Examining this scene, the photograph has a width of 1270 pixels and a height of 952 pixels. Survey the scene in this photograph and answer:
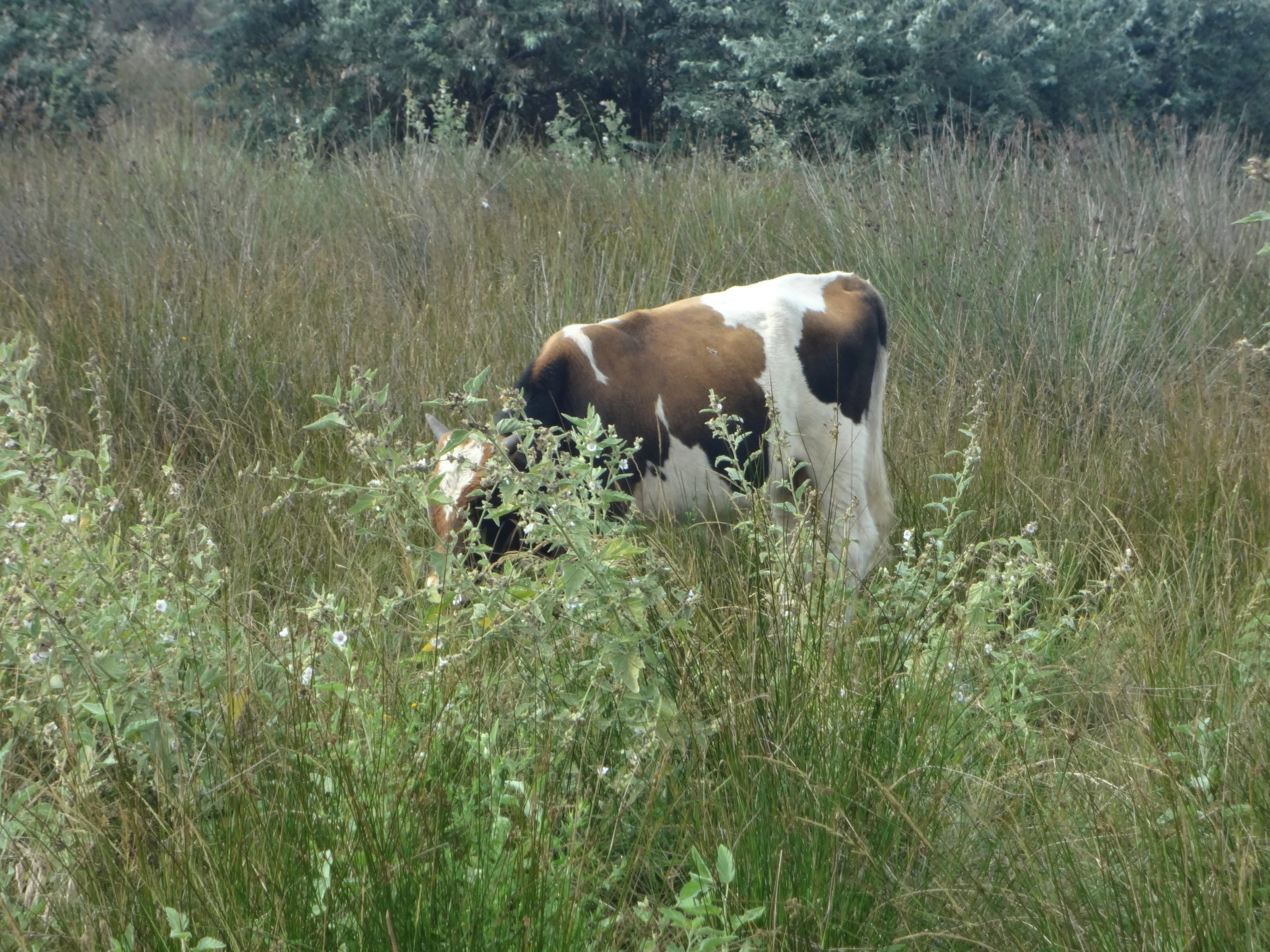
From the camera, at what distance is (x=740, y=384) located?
4.16m

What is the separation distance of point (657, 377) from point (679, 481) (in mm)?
388

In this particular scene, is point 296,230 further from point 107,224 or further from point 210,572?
point 210,572

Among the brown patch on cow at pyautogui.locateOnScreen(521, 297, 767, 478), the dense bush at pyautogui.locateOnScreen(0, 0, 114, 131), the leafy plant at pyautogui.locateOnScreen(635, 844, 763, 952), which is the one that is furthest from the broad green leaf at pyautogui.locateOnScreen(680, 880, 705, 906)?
the dense bush at pyautogui.locateOnScreen(0, 0, 114, 131)

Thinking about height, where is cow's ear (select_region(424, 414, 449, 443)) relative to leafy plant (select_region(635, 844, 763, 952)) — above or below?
above

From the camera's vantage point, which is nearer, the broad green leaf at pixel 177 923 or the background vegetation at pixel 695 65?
the broad green leaf at pixel 177 923

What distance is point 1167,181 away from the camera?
Result: 24.0ft

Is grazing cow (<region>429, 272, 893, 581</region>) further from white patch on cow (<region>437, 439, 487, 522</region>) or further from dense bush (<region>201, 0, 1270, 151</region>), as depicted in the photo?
dense bush (<region>201, 0, 1270, 151</region>)

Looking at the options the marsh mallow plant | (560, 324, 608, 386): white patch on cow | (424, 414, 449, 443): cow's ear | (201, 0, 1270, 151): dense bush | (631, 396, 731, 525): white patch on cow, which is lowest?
(631, 396, 731, 525): white patch on cow

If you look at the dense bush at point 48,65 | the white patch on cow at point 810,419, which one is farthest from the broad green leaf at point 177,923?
the dense bush at point 48,65

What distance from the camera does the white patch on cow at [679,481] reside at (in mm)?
4008

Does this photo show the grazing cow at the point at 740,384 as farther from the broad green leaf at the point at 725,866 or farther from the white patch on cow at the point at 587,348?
the broad green leaf at the point at 725,866

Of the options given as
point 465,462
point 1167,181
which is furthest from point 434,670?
point 1167,181

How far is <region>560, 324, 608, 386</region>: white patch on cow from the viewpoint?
3922 millimetres

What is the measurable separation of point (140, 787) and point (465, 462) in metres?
0.85
